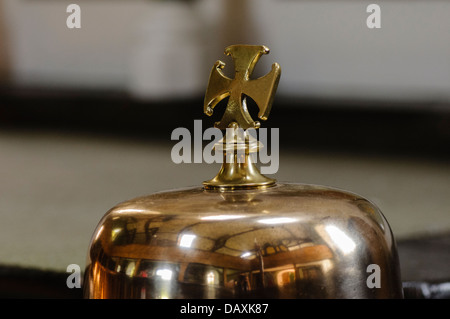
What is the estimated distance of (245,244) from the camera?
25.4 inches

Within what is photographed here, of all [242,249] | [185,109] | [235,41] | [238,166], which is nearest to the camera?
[242,249]

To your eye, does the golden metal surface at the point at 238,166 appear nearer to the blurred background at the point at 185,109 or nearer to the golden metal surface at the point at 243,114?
the golden metal surface at the point at 243,114

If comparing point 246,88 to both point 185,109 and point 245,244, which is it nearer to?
point 245,244

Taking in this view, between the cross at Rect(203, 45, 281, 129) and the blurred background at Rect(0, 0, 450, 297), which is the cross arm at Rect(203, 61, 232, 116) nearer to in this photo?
the cross at Rect(203, 45, 281, 129)

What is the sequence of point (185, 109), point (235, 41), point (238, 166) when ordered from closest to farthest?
point (238, 166) < point (185, 109) < point (235, 41)

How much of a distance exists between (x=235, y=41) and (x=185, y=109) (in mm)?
590

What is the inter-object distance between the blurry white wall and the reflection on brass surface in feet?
6.76

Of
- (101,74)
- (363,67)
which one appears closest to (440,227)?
(363,67)

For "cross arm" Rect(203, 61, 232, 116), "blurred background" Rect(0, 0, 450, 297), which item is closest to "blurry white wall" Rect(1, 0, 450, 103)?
"blurred background" Rect(0, 0, 450, 297)

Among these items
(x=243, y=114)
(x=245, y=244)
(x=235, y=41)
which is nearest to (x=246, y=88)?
(x=243, y=114)

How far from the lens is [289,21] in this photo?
3.31 meters

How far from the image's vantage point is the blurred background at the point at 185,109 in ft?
4.66

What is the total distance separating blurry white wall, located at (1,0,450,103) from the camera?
2.87 m

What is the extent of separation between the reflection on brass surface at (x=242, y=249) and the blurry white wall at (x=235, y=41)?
2.06m
